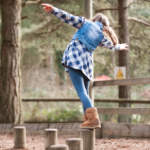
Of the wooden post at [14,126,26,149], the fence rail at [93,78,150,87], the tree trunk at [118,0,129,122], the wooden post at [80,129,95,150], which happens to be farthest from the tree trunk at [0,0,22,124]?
the wooden post at [80,129,95,150]

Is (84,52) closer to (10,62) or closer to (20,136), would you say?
(20,136)

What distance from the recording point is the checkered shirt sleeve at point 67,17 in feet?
15.9

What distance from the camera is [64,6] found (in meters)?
10.4

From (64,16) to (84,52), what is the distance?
1.80 ft

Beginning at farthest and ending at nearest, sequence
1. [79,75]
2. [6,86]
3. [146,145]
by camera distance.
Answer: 1. [6,86]
2. [146,145]
3. [79,75]

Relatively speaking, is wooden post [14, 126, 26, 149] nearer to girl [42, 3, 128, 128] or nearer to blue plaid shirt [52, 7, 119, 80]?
girl [42, 3, 128, 128]

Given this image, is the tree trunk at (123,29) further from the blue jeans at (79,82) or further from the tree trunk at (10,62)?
the blue jeans at (79,82)

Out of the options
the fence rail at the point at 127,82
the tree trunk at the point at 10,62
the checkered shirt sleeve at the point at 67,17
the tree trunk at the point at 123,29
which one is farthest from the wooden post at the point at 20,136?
the tree trunk at the point at 123,29

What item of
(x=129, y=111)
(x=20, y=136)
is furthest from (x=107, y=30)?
(x=129, y=111)

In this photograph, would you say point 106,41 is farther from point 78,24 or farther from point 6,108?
point 6,108

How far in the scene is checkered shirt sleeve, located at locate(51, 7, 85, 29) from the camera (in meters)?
4.85

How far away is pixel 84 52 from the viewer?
518 cm

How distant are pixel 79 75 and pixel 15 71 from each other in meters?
3.77

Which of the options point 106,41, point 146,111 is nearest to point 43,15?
point 146,111
